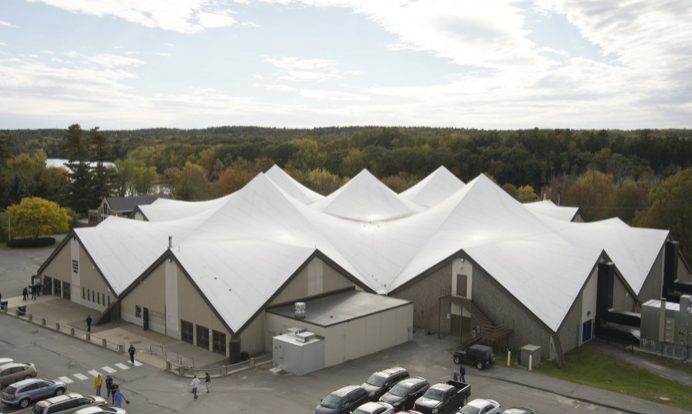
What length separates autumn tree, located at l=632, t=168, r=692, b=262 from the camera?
5325 cm

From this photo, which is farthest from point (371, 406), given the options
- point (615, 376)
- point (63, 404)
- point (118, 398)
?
point (615, 376)

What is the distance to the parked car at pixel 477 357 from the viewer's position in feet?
92.3

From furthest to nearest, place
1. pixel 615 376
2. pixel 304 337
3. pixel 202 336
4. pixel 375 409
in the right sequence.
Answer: pixel 202 336, pixel 615 376, pixel 304 337, pixel 375 409

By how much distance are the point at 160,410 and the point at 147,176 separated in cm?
9074

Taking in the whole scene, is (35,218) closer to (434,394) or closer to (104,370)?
(104,370)

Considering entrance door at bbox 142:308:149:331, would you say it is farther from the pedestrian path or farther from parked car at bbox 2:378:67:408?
parked car at bbox 2:378:67:408

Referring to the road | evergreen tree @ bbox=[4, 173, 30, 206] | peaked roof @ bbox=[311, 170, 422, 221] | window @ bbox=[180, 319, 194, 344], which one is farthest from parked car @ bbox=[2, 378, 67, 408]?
evergreen tree @ bbox=[4, 173, 30, 206]

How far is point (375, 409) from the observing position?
20453mm

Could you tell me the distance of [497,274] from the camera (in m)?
33.4

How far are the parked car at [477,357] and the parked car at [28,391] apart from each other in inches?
744

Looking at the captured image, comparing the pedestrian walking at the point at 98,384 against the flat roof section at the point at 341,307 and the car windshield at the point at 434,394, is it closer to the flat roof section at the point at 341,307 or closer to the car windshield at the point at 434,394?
the flat roof section at the point at 341,307

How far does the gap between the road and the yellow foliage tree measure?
112 feet

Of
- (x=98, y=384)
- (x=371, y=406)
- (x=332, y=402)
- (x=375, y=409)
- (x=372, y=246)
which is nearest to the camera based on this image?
(x=375, y=409)

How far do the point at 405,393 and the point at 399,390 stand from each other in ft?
1.02
